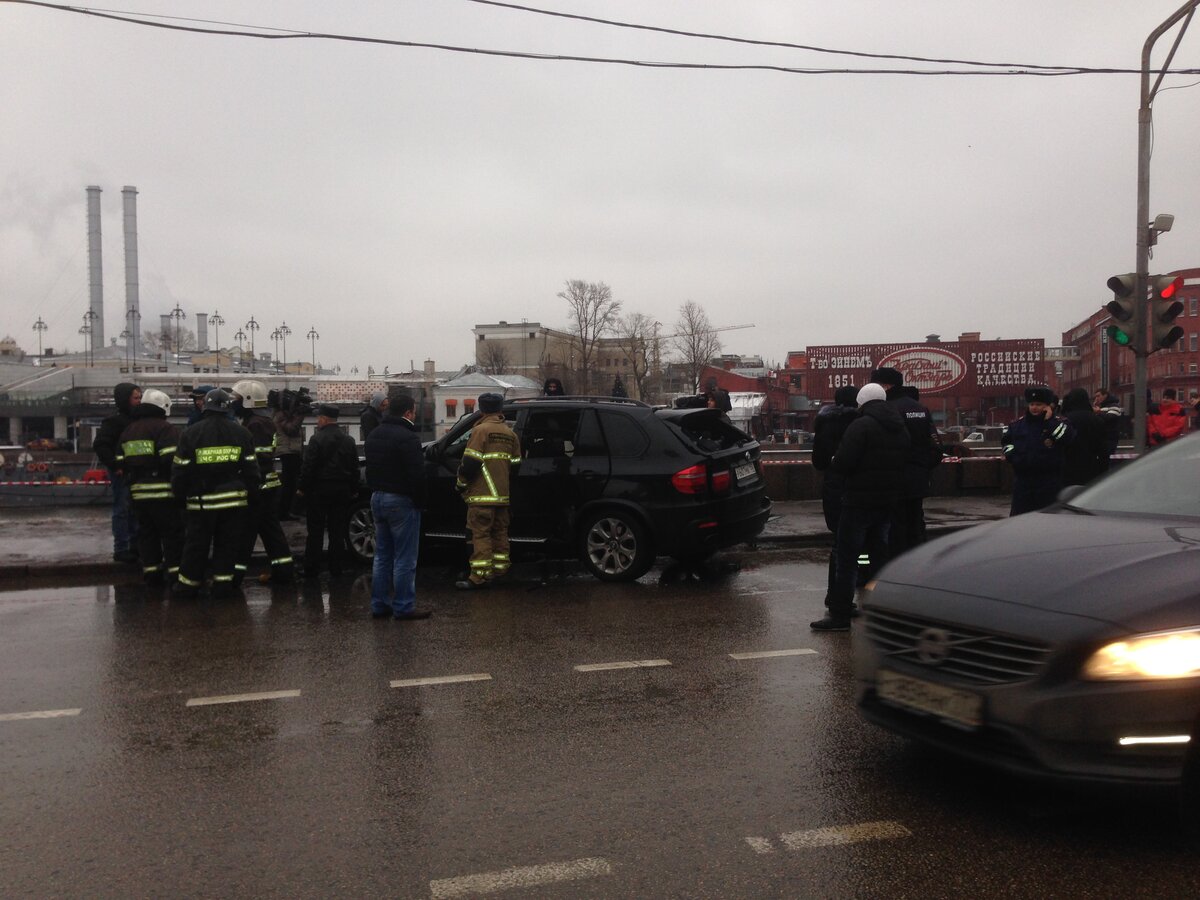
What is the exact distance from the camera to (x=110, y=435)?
36.1 ft

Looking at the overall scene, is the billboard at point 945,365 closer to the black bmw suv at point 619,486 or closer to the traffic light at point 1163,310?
the traffic light at point 1163,310

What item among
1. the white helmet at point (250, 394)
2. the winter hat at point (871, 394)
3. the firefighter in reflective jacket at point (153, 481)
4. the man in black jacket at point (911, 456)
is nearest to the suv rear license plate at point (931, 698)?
the winter hat at point (871, 394)

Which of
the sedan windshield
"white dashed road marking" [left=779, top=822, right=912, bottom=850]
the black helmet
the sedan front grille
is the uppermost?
the black helmet

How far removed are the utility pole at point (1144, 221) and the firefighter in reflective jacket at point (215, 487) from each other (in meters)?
10.5

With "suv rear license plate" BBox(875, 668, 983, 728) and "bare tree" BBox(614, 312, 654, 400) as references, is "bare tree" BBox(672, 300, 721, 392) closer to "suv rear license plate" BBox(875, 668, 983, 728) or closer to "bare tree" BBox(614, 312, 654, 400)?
"bare tree" BBox(614, 312, 654, 400)

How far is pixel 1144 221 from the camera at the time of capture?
13766 millimetres

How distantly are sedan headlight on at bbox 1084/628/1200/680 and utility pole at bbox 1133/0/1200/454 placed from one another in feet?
34.0

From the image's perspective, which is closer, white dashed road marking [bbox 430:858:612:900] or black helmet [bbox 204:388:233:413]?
white dashed road marking [bbox 430:858:612:900]

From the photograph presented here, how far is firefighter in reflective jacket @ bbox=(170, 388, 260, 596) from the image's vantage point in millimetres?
9453

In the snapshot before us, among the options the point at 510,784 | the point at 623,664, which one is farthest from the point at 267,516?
the point at 510,784

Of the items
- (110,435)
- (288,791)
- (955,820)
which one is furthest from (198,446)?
(955,820)

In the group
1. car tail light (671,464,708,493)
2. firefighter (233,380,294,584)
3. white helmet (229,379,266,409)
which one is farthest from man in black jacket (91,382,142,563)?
car tail light (671,464,708,493)

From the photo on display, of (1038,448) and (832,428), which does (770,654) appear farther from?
(1038,448)

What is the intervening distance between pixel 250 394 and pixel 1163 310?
1085cm
